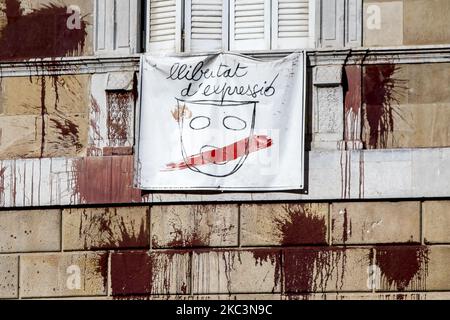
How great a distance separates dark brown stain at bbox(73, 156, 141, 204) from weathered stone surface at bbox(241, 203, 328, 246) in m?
1.35

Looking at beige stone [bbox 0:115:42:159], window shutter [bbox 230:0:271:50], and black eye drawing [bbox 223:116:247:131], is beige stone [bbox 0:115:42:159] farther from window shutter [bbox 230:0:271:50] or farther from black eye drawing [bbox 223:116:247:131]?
window shutter [bbox 230:0:271:50]

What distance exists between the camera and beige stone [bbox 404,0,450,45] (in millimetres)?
20375

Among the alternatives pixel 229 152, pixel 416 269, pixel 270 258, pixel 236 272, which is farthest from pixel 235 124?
pixel 416 269

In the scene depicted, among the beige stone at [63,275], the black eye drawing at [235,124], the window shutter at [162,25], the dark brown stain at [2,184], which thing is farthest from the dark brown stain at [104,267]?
the window shutter at [162,25]

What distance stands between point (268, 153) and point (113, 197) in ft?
6.07

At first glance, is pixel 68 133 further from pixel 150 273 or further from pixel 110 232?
pixel 150 273

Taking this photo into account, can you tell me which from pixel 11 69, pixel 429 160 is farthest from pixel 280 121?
pixel 11 69

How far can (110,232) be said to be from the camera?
68.1ft

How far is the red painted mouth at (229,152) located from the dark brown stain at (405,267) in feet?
6.06

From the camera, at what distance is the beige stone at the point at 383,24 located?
807 inches

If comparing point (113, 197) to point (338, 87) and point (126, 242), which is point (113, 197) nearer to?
point (126, 242)
